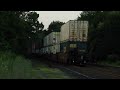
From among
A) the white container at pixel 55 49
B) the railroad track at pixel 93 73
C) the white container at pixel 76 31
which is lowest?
the railroad track at pixel 93 73

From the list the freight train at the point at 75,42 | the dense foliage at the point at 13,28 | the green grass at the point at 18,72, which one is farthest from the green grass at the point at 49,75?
the freight train at the point at 75,42

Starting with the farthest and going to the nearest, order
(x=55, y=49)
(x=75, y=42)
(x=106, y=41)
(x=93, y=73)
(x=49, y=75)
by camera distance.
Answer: (x=106, y=41) → (x=55, y=49) → (x=75, y=42) → (x=93, y=73) → (x=49, y=75)

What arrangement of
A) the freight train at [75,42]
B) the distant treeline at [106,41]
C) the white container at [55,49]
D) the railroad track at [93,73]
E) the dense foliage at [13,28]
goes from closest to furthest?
the railroad track at [93,73], the dense foliage at [13,28], the freight train at [75,42], the white container at [55,49], the distant treeline at [106,41]

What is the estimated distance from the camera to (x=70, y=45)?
44.6 m

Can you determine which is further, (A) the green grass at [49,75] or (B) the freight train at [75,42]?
(B) the freight train at [75,42]

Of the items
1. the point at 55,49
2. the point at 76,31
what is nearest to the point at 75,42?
the point at 76,31

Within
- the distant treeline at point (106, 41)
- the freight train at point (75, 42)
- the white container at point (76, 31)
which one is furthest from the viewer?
the distant treeline at point (106, 41)

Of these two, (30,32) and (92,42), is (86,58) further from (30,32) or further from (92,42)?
(92,42)

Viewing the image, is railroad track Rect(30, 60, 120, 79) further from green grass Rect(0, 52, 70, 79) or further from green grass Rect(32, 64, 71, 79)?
green grass Rect(0, 52, 70, 79)

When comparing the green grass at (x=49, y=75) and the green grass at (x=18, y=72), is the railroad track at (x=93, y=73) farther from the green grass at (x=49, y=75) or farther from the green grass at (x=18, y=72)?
the green grass at (x=18, y=72)

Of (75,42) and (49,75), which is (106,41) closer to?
(75,42)
